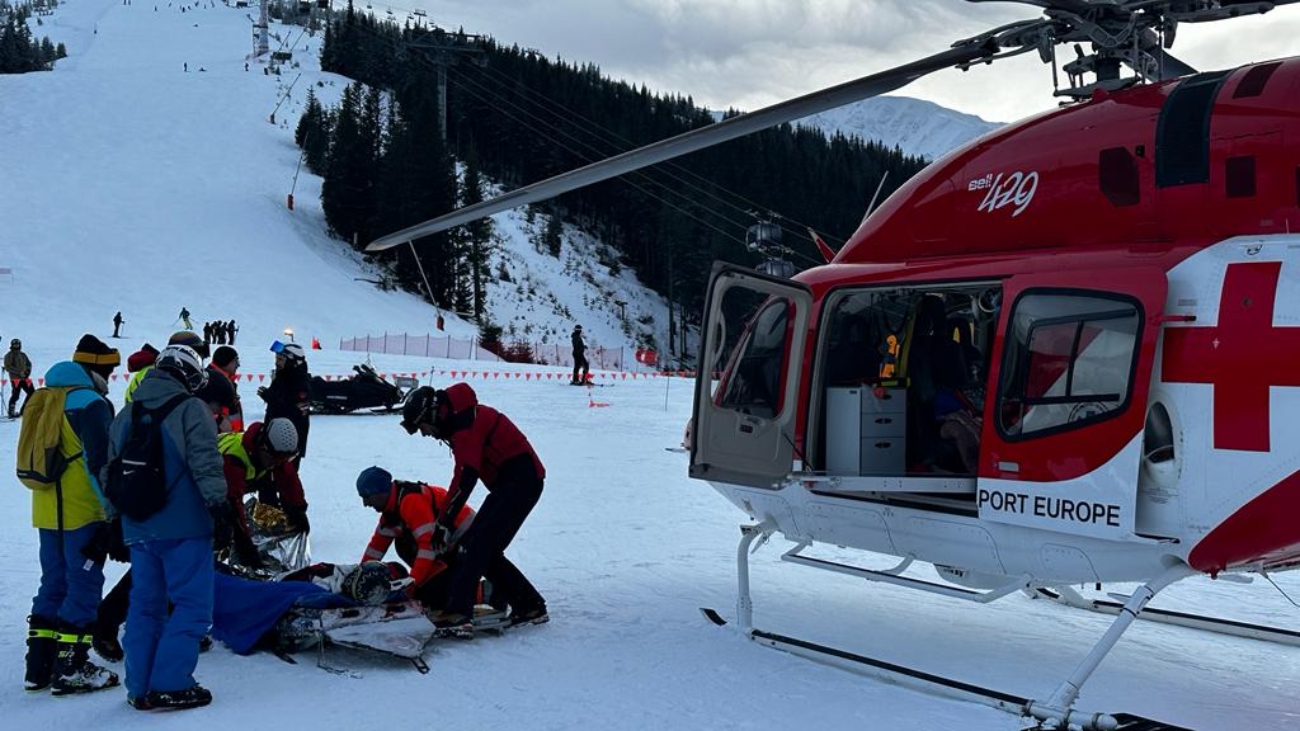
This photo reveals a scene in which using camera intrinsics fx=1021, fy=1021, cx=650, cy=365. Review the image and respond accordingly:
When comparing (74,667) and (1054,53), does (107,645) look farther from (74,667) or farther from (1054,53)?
(1054,53)

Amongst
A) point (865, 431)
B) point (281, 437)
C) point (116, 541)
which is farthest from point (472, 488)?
point (865, 431)

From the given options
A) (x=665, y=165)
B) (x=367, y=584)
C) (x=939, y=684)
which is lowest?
(x=939, y=684)

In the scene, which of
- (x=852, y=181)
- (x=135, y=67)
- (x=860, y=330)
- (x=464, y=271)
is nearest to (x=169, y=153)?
(x=464, y=271)

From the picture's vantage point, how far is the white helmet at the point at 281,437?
22.4 feet

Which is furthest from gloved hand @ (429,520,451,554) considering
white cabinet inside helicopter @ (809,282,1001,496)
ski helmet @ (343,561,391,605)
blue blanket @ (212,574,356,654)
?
white cabinet inside helicopter @ (809,282,1001,496)

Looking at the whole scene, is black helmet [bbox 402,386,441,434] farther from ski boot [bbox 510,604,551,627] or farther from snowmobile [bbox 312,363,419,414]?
snowmobile [bbox 312,363,419,414]

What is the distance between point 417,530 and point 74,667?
211cm

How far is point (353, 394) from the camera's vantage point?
19.4 m

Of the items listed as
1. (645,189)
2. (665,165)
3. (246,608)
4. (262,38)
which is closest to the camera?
(246,608)

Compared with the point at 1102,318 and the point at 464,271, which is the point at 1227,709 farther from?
the point at 464,271

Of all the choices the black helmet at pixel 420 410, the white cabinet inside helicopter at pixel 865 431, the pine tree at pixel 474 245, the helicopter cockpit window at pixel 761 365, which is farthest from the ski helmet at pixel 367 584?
the pine tree at pixel 474 245

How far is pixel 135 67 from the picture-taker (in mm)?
86875

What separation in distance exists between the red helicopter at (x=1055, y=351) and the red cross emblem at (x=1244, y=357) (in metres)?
0.01

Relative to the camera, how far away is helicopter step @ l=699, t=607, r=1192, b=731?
5.01 m
